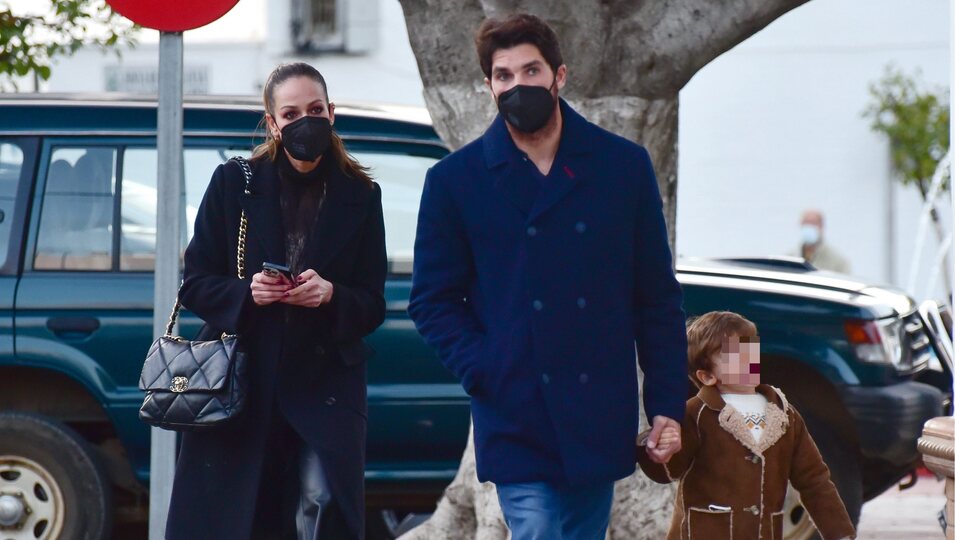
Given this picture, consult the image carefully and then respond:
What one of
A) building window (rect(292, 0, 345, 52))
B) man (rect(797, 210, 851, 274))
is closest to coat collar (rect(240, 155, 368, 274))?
man (rect(797, 210, 851, 274))

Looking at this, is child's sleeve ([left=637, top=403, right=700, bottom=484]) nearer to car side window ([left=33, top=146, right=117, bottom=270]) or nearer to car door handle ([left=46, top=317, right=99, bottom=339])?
car door handle ([left=46, top=317, right=99, bottom=339])

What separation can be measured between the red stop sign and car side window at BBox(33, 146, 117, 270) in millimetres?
1944

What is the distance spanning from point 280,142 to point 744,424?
4.82 ft

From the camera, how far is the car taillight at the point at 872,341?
20.8 feet

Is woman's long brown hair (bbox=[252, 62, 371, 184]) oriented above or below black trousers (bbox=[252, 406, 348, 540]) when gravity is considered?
above

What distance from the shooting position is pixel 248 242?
4.12 metres

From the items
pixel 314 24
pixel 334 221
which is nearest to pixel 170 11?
pixel 334 221

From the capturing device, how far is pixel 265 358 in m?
4.09

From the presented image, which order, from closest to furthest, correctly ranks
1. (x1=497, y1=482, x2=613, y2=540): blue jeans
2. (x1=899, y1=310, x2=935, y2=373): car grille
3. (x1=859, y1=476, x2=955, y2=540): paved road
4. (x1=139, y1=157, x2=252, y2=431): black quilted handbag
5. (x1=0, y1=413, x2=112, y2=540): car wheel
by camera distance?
(x1=497, y1=482, x2=613, y2=540): blue jeans → (x1=139, y1=157, x2=252, y2=431): black quilted handbag → (x1=0, y1=413, x2=112, y2=540): car wheel → (x1=899, y1=310, x2=935, y2=373): car grille → (x1=859, y1=476, x2=955, y2=540): paved road

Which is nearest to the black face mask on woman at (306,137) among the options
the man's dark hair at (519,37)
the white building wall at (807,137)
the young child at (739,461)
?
the man's dark hair at (519,37)

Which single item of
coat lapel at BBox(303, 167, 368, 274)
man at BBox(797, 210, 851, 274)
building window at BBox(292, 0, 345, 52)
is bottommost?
man at BBox(797, 210, 851, 274)

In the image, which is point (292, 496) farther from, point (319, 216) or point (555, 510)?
point (555, 510)

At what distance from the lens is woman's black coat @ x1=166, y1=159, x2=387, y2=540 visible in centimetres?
406

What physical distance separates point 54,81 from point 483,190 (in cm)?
1855
